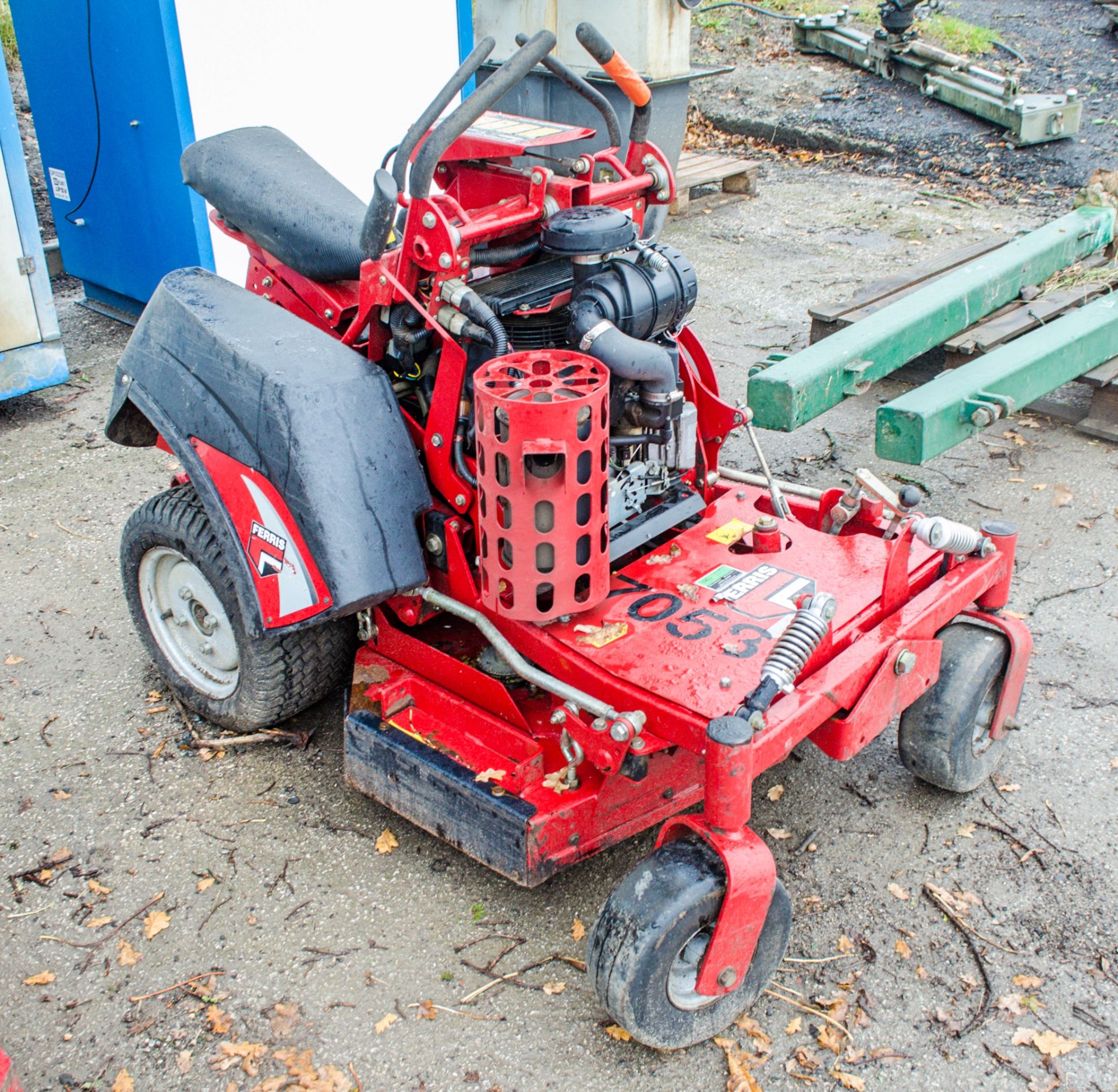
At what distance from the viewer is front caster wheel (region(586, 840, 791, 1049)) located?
2.38 metres

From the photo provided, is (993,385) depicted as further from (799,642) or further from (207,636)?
(207,636)

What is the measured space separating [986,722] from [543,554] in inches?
57.8

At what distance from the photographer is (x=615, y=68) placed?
10.1 feet

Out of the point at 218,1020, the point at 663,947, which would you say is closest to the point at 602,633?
the point at 663,947

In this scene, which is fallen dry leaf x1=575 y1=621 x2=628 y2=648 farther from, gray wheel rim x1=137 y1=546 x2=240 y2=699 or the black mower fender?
gray wheel rim x1=137 y1=546 x2=240 y2=699

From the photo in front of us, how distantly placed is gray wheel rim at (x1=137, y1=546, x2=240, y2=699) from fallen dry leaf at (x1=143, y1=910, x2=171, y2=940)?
698mm

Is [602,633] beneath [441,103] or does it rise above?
beneath

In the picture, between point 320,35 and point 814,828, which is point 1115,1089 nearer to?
point 814,828

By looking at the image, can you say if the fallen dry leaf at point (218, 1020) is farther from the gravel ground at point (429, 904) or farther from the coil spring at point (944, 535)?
the coil spring at point (944, 535)

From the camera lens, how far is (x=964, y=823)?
3178 mm

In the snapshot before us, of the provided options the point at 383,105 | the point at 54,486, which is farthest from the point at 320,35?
the point at 54,486

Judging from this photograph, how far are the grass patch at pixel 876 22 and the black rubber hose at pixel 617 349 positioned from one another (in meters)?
9.72

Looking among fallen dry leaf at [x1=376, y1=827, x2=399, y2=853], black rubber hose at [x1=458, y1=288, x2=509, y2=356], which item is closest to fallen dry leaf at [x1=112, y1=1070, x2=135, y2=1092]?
fallen dry leaf at [x1=376, y1=827, x2=399, y2=853]

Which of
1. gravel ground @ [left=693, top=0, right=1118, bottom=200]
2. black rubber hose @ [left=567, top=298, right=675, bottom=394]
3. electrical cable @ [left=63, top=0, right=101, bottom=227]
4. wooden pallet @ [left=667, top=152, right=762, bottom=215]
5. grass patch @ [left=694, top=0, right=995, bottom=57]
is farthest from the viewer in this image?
grass patch @ [left=694, top=0, right=995, bottom=57]
